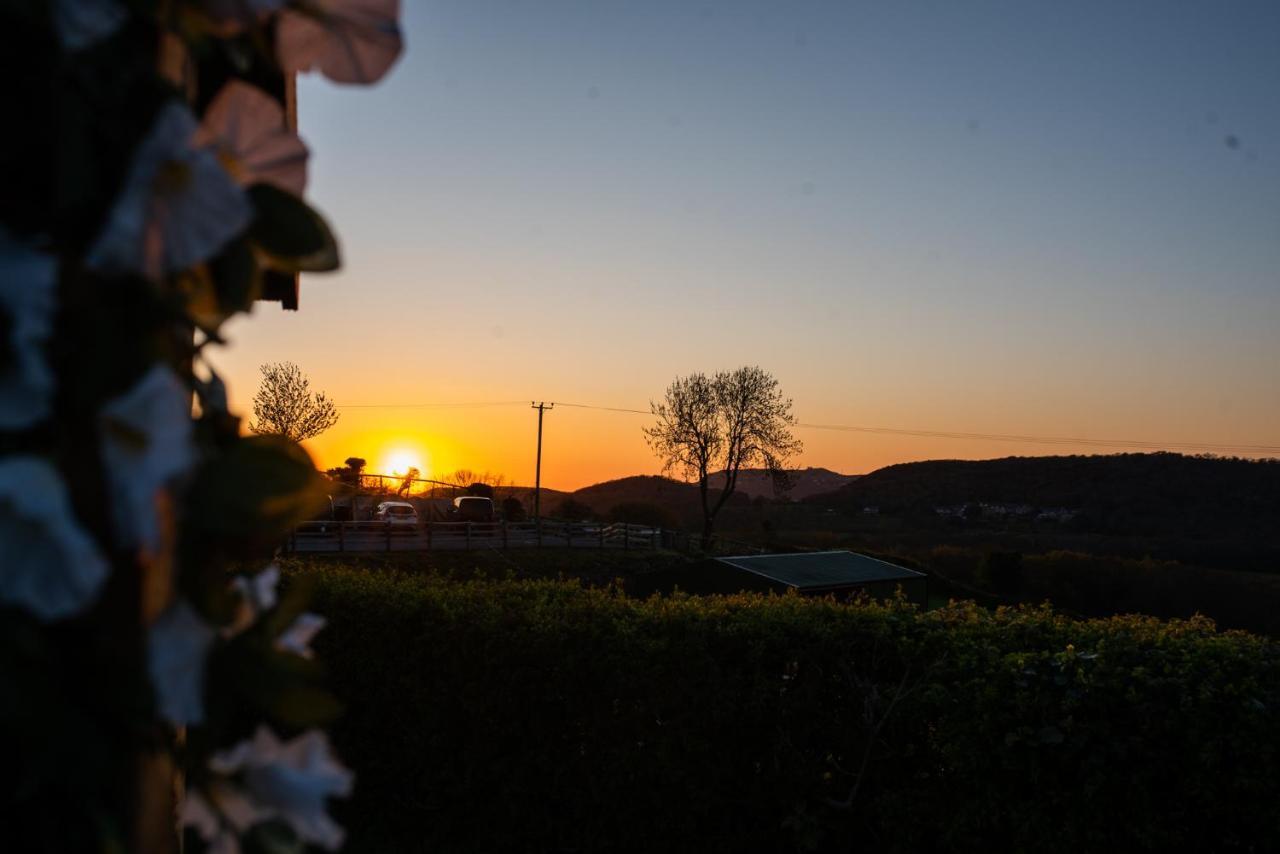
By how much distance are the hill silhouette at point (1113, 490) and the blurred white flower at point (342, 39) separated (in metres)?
56.5

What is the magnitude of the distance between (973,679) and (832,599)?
1573mm

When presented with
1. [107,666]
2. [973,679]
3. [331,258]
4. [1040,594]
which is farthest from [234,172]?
[1040,594]

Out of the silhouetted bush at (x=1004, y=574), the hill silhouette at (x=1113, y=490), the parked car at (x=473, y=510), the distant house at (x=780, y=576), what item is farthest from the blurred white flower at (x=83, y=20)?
the hill silhouette at (x=1113, y=490)

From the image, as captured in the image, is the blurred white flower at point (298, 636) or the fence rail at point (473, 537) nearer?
the blurred white flower at point (298, 636)

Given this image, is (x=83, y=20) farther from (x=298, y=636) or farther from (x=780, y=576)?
(x=780, y=576)

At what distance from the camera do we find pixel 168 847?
3.11 ft

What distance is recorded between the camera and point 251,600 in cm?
89

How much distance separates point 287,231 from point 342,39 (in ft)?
0.67

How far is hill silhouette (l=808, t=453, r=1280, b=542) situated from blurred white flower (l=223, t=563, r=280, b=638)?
56.5m

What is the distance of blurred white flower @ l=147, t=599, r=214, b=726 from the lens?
0.67 m

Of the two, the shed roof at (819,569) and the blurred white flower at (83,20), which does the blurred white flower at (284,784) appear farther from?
the shed roof at (819,569)

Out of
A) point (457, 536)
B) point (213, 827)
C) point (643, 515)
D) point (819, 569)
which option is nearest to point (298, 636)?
point (213, 827)

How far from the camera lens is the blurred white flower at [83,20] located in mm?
662

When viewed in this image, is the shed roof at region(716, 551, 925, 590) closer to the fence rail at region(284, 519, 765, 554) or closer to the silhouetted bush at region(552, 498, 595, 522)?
the fence rail at region(284, 519, 765, 554)
